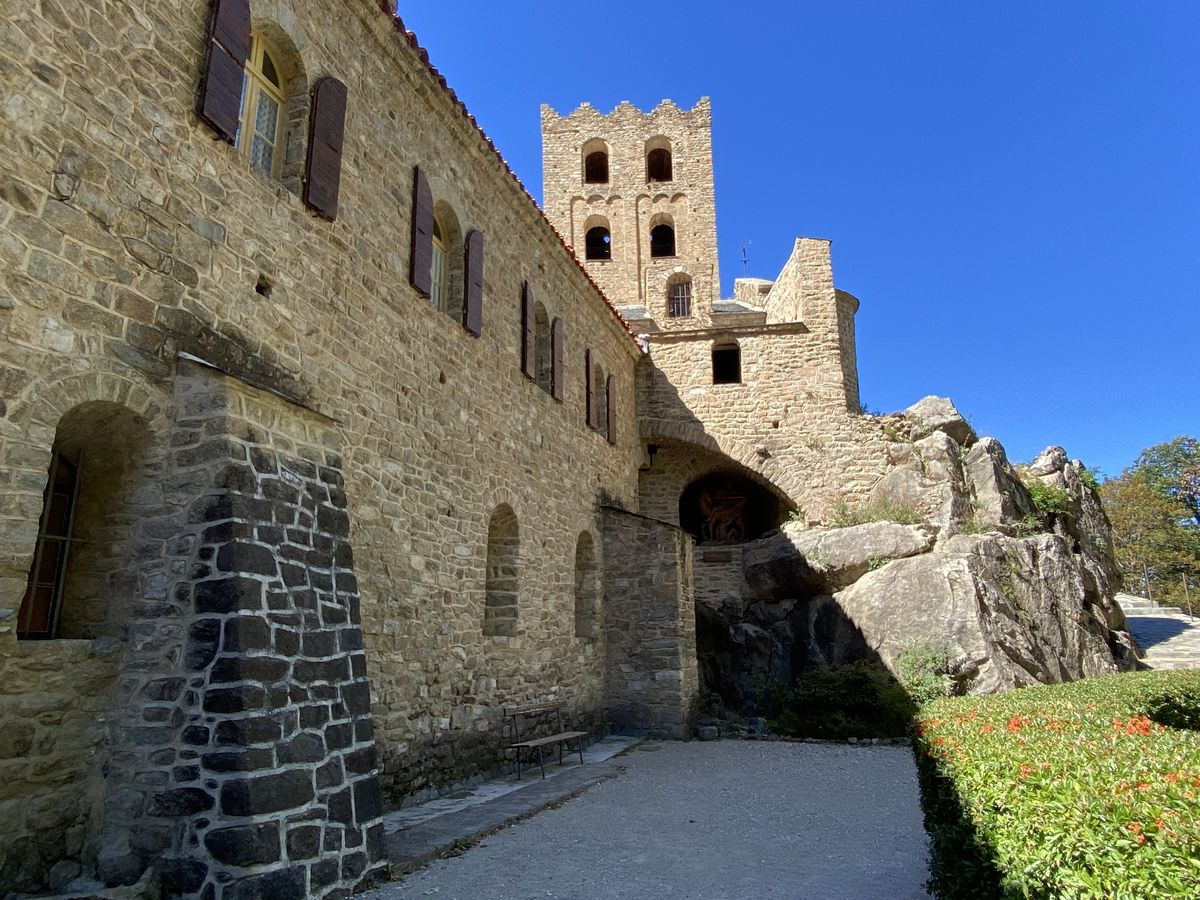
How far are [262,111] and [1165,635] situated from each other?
24.3 m

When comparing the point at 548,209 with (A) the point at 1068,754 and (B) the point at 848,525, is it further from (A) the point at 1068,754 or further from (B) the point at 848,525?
(A) the point at 1068,754

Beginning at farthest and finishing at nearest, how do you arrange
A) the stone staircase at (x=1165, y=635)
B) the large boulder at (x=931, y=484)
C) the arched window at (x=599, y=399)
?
the stone staircase at (x=1165, y=635) → the large boulder at (x=931, y=484) → the arched window at (x=599, y=399)

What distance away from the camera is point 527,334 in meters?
10.9

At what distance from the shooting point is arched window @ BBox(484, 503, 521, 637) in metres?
9.57

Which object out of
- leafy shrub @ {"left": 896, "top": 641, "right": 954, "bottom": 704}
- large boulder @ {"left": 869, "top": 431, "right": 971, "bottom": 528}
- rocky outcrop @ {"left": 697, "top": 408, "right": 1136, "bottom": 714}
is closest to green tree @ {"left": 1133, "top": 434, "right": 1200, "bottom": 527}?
rocky outcrop @ {"left": 697, "top": 408, "right": 1136, "bottom": 714}

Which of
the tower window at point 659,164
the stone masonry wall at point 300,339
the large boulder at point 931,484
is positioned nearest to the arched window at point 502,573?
the stone masonry wall at point 300,339

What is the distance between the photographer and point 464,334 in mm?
9180

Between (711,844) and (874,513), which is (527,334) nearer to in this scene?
(711,844)

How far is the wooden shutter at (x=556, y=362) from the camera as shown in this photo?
1177cm

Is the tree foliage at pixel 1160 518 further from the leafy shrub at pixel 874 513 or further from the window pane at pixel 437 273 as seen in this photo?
the window pane at pixel 437 273

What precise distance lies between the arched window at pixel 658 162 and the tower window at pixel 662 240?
2.13 m

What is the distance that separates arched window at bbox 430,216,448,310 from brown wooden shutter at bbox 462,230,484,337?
0.26 meters

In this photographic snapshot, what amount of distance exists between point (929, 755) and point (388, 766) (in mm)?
4397

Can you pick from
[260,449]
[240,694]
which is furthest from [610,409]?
[240,694]
